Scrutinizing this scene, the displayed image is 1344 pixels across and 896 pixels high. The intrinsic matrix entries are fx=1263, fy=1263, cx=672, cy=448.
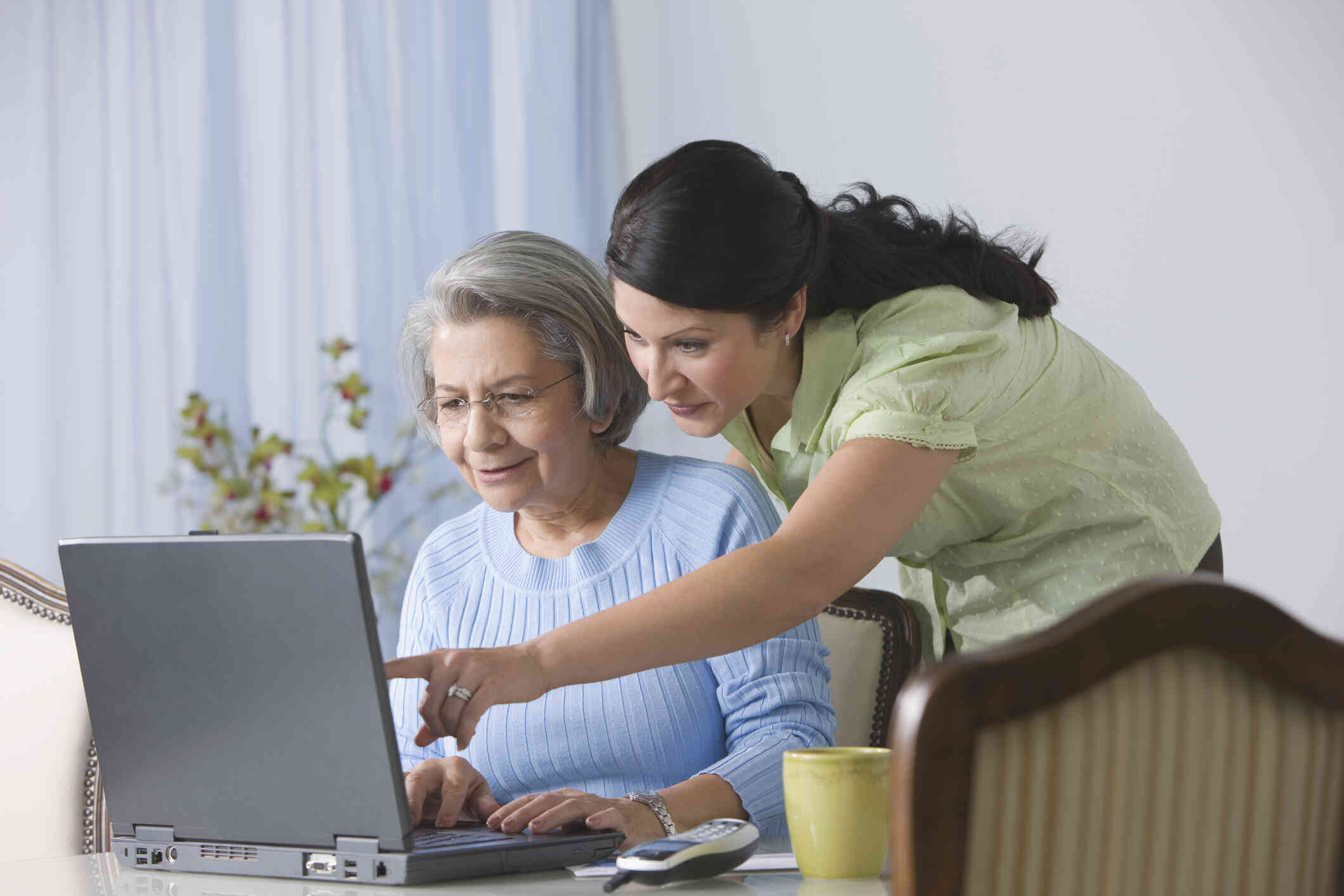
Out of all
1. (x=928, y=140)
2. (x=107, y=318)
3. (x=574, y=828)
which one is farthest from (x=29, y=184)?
(x=574, y=828)

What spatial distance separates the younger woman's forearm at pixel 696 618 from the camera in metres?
1.04

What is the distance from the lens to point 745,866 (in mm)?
1030

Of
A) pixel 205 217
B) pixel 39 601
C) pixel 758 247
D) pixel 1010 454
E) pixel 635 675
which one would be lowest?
pixel 635 675

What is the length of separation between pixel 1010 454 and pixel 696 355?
1.32 feet

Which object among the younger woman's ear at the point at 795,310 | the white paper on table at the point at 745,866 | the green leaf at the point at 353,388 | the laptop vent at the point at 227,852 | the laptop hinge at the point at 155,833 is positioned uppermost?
the green leaf at the point at 353,388

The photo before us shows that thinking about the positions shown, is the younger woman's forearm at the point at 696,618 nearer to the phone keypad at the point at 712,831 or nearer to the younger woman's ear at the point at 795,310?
the phone keypad at the point at 712,831

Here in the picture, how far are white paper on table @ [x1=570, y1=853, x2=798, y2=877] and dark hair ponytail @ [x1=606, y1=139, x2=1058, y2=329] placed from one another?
1.74 feet

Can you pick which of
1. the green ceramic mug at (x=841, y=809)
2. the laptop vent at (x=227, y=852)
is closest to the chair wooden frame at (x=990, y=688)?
the green ceramic mug at (x=841, y=809)

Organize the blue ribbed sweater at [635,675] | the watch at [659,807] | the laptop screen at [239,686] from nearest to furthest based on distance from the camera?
the laptop screen at [239,686] < the watch at [659,807] < the blue ribbed sweater at [635,675]

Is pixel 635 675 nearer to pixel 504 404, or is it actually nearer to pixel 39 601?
pixel 504 404

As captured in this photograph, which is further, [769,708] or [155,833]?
[769,708]

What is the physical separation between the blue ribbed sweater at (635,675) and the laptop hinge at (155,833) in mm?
419

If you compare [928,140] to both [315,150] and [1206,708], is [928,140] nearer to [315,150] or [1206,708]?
[315,150]

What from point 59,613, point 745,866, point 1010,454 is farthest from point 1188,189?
point 59,613
